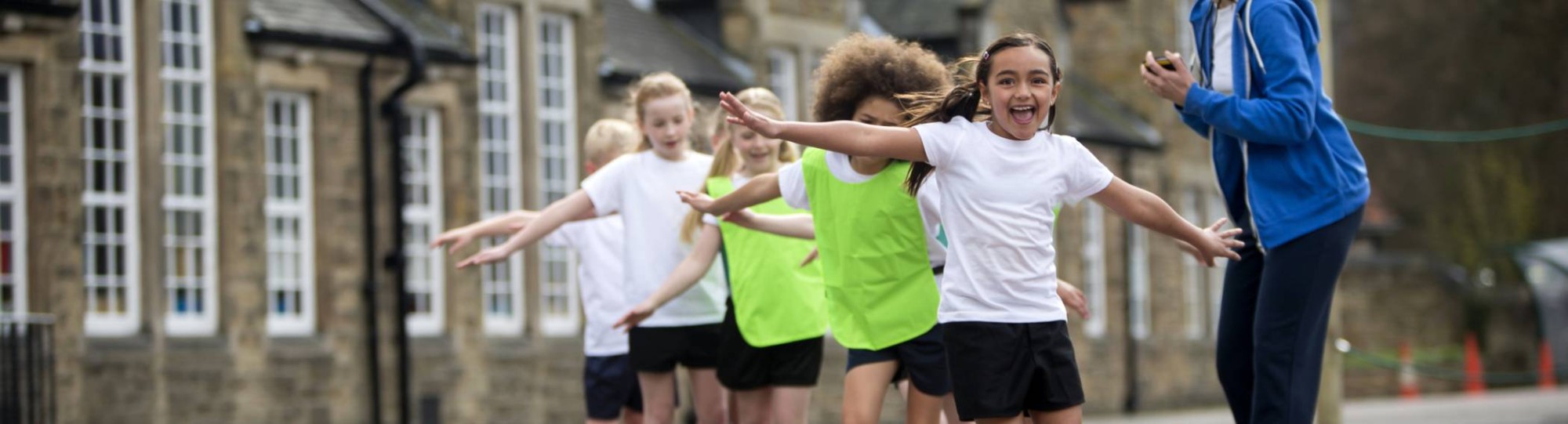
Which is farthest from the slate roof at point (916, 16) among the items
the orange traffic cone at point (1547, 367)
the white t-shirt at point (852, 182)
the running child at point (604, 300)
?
the white t-shirt at point (852, 182)

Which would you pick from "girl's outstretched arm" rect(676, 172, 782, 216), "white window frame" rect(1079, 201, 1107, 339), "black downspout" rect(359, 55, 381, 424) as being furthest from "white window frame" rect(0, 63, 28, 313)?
"white window frame" rect(1079, 201, 1107, 339)

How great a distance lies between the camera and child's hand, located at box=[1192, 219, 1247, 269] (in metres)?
7.12

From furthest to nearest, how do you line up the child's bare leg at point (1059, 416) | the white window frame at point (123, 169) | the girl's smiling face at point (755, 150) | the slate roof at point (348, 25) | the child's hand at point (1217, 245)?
the slate roof at point (348, 25) < the white window frame at point (123, 169) < the girl's smiling face at point (755, 150) < the child's hand at point (1217, 245) < the child's bare leg at point (1059, 416)

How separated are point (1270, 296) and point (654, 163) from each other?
11.2ft

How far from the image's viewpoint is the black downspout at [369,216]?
20266mm

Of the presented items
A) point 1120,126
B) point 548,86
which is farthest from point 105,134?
point 1120,126

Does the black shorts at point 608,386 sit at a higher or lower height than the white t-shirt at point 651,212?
lower

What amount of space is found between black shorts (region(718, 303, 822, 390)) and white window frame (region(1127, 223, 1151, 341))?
26.0m

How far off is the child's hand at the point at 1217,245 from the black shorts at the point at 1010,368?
0.54 m

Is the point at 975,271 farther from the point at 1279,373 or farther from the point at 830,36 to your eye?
the point at 830,36

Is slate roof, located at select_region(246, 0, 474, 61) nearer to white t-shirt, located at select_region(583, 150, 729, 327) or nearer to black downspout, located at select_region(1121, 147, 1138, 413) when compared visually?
white t-shirt, located at select_region(583, 150, 729, 327)

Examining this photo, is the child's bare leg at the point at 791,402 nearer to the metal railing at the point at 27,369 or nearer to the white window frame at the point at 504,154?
the metal railing at the point at 27,369

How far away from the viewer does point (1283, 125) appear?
23.0ft

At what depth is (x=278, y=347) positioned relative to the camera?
19.5 meters
